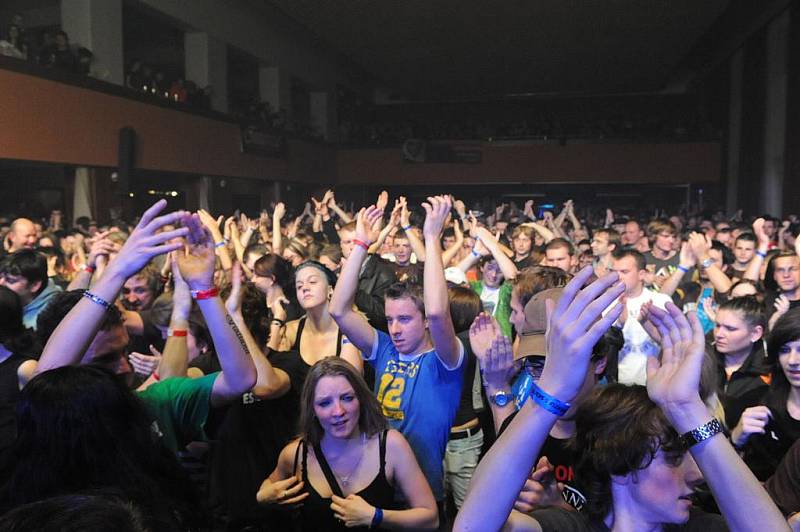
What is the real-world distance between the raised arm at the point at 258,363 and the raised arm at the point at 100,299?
747mm

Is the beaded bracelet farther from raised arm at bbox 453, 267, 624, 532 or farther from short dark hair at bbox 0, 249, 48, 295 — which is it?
short dark hair at bbox 0, 249, 48, 295

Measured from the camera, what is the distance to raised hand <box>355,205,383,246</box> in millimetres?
3033

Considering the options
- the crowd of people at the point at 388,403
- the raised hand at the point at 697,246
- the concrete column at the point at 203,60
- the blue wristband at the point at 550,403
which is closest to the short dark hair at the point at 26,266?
the crowd of people at the point at 388,403

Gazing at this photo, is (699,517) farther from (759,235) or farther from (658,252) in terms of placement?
(658,252)

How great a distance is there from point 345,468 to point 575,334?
4.36 feet

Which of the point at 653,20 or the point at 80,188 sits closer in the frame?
the point at 80,188

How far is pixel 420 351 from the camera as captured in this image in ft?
9.25

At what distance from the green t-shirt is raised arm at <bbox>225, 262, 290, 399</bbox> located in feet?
0.76

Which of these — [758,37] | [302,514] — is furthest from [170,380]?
[758,37]

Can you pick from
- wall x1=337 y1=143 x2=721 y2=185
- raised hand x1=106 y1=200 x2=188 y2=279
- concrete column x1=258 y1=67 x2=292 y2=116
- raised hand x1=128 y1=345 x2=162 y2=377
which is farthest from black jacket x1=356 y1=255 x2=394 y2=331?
wall x1=337 y1=143 x2=721 y2=185

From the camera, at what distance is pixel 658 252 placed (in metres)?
6.73

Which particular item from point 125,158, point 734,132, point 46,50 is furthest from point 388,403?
point 734,132

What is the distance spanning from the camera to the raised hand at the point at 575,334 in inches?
43.9

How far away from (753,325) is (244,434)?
96.1 inches
